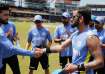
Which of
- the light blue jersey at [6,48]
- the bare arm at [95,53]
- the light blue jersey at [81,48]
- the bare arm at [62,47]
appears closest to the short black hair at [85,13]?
the light blue jersey at [81,48]

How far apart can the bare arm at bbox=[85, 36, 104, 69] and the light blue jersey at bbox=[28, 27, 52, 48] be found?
5.83 metres

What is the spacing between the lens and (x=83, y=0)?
70.6 metres

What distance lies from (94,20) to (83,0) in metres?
60.1

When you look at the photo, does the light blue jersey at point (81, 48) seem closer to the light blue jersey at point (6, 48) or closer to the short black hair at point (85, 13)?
the short black hair at point (85, 13)

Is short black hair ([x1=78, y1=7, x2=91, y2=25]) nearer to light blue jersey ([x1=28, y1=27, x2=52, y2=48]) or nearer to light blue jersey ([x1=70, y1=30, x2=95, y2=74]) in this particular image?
light blue jersey ([x1=70, y1=30, x2=95, y2=74])

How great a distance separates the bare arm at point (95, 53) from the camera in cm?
643

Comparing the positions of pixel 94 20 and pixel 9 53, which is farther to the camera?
pixel 94 20

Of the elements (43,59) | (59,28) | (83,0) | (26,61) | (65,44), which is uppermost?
(65,44)

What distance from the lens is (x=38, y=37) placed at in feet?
41.2

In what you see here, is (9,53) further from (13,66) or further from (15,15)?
(15,15)

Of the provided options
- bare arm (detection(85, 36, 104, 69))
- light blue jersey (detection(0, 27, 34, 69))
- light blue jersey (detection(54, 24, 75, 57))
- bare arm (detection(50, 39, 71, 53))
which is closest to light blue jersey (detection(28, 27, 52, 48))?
light blue jersey (detection(54, 24, 75, 57))

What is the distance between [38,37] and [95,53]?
6127mm

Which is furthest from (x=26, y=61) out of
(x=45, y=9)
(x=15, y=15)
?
Answer: (x=45, y=9)

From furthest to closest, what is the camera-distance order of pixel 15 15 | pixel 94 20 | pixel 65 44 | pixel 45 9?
pixel 45 9 → pixel 15 15 → pixel 94 20 → pixel 65 44
